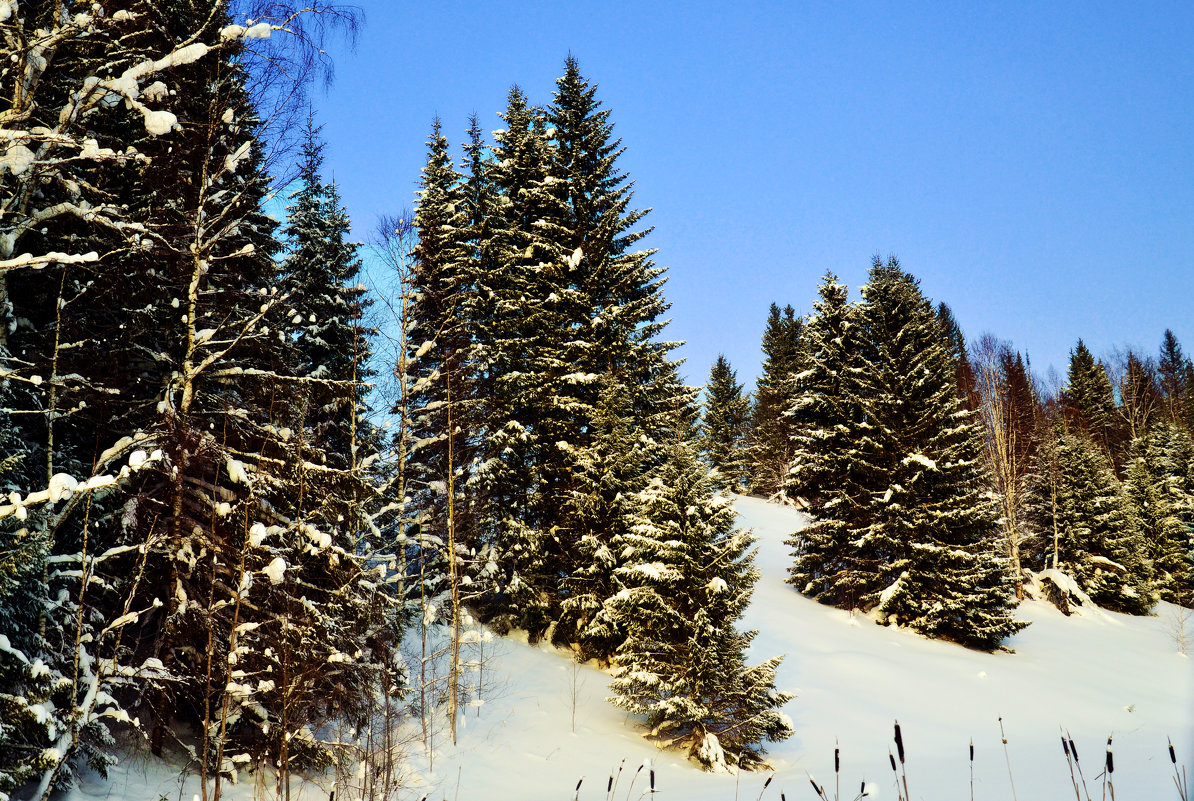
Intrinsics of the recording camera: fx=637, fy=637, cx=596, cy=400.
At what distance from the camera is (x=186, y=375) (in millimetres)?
7922

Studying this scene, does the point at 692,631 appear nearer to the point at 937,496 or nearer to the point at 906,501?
the point at 906,501

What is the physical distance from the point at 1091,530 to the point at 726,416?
20.4 meters

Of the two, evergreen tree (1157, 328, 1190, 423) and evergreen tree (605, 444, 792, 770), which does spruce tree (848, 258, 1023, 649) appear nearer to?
evergreen tree (605, 444, 792, 770)

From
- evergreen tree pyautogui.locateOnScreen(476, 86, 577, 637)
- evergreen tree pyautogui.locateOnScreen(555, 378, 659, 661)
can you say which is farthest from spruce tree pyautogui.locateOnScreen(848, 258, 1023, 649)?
evergreen tree pyautogui.locateOnScreen(476, 86, 577, 637)

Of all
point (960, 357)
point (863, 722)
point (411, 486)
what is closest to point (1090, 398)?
point (960, 357)

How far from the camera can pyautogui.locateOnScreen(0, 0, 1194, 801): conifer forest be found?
6020 mm

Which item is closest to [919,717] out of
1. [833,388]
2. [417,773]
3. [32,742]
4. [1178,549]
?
[417,773]

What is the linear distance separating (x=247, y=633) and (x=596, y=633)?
7.40 meters

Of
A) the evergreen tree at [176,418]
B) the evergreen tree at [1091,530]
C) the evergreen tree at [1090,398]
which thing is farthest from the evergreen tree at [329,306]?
the evergreen tree at [1090,398]

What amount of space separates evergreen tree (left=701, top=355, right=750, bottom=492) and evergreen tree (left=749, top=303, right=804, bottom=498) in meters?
0.95

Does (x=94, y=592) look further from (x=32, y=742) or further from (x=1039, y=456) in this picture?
(x=1039, y=456)

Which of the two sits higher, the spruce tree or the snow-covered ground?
the spruce tree

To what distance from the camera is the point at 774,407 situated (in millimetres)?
38031

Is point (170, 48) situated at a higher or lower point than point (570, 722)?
higher
